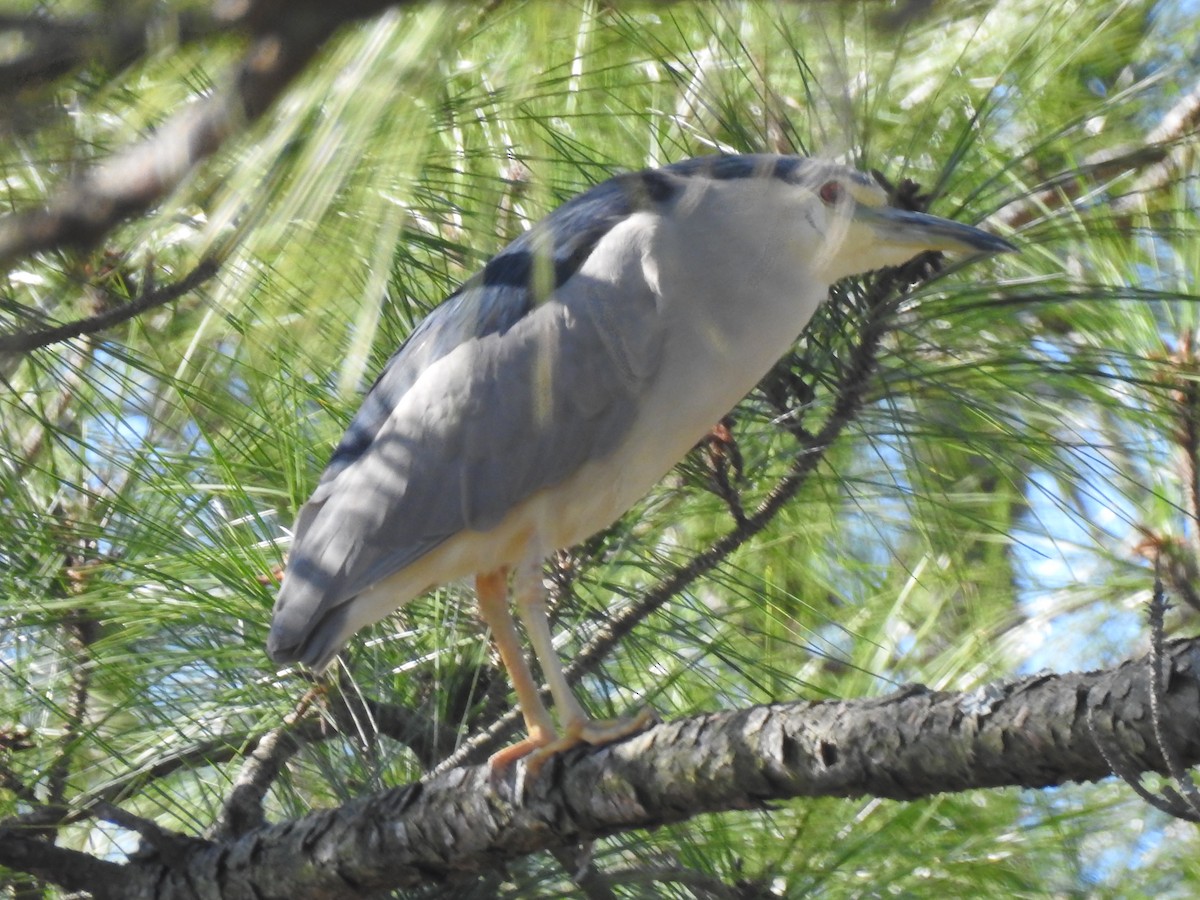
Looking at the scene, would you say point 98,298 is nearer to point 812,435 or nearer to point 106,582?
point 106,582

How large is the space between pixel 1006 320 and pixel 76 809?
4.05 feet

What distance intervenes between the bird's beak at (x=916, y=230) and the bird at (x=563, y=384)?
36 millimetres

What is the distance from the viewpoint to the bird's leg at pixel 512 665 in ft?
5.21

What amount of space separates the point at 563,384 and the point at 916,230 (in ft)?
1.62

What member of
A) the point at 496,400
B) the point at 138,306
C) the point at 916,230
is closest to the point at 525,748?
the point at 496,400

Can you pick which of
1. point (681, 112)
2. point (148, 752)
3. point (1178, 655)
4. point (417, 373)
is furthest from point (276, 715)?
point (1178, 655)

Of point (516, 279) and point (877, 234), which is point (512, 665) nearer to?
point (516, 279)

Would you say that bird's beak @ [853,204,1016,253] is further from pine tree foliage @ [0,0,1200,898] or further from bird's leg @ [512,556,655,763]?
bird's leg @ [512,556,655,763]

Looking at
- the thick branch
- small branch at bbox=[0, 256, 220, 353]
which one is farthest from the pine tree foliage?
the thick branch

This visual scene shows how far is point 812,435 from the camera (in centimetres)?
172

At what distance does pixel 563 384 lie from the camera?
1821mm

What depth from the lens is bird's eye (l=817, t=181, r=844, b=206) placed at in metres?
1.79

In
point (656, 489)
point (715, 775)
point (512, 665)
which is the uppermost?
point (656, 489)

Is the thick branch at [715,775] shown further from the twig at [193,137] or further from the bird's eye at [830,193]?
the bird's eye at [830,193]
